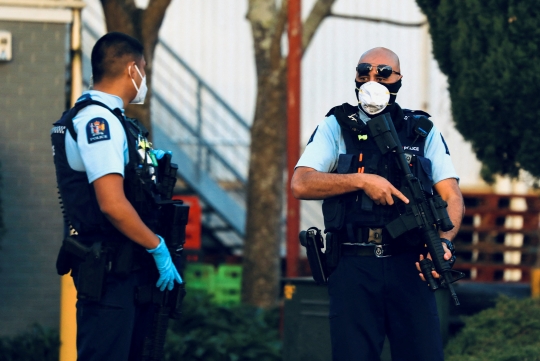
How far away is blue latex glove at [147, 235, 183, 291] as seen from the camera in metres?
3.88

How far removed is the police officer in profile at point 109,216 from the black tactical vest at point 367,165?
76cm

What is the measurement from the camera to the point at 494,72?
6.09 metres

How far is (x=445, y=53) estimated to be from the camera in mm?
6527

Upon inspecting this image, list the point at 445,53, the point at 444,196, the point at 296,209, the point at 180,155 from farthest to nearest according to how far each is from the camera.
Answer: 1. the point at 180,155
2. the point at 296,209
3. the point at 445,53
4. the point at 444,196

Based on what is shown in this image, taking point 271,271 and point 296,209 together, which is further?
point 271,271

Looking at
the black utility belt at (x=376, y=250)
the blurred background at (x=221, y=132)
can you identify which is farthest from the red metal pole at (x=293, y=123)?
the black utility belt at (x=376, y=250)

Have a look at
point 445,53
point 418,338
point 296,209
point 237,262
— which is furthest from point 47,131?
point 237,262

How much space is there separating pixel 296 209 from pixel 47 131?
83.2 inches

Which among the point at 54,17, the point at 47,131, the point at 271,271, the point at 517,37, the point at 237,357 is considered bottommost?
the point at 237,357

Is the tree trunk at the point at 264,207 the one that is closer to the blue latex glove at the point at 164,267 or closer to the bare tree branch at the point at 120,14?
the bare tree branch at the point at 120,14

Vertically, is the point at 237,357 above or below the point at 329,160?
below

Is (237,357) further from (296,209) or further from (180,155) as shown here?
(180,155)

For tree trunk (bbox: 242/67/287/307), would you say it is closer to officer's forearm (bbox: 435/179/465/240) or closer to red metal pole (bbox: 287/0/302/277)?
red metal pole (bbox: 287/0/302/277)

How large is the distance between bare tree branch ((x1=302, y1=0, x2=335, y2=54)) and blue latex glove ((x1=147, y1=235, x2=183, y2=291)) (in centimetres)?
554
